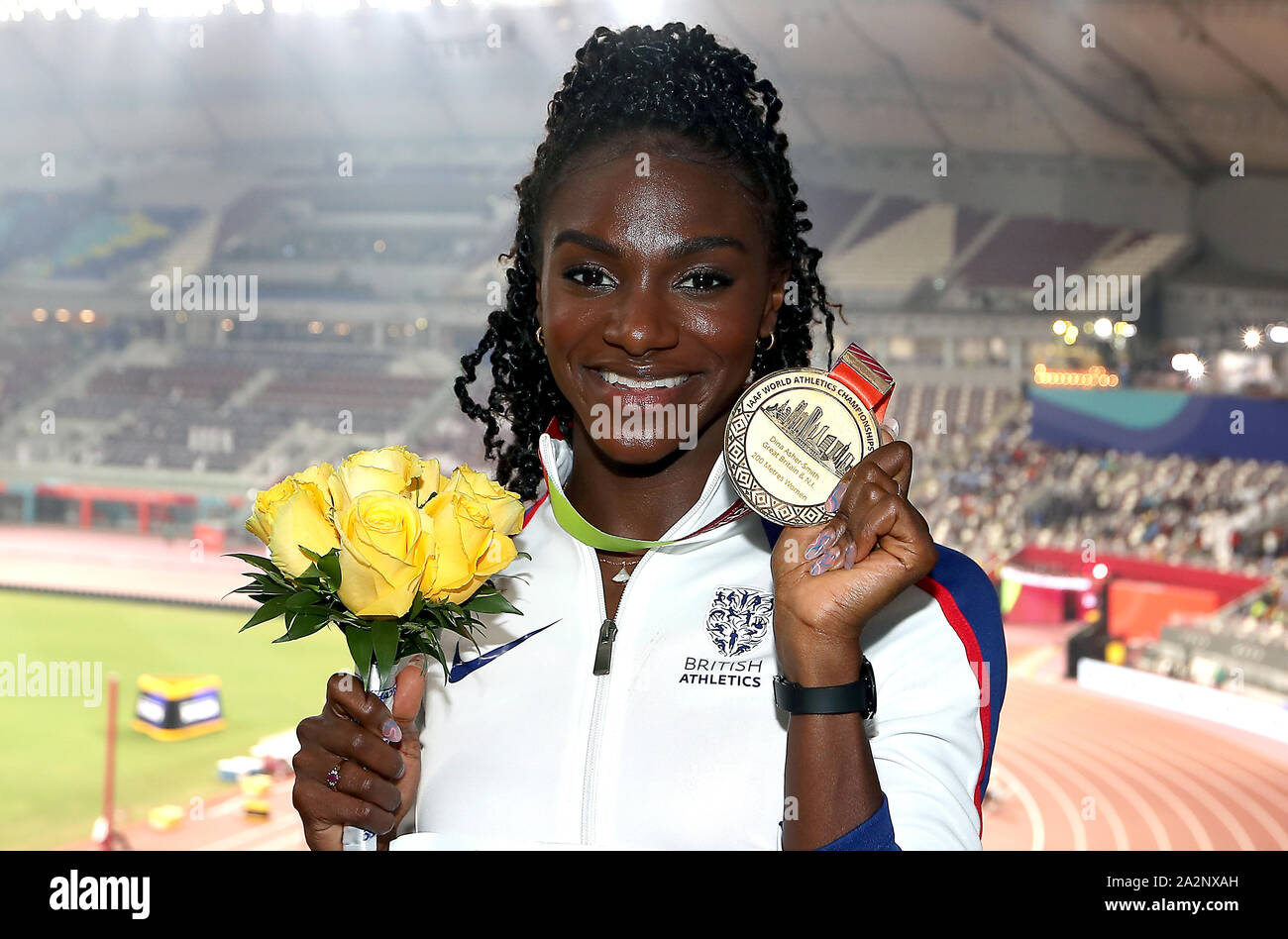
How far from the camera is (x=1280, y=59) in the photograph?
44.5ft

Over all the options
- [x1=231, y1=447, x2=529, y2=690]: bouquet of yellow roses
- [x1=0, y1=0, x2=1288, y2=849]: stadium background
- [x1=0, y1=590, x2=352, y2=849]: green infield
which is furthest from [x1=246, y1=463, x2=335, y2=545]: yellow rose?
[x1=0, y1=0, x2=1288, y2=849]: stadium background

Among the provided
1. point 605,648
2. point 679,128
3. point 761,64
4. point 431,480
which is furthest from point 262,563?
point 761,64

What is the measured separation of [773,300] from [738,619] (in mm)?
337

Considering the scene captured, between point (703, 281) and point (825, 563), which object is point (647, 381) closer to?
point (703, 281)

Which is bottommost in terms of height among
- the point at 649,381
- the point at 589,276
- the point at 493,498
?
the point at 493,498

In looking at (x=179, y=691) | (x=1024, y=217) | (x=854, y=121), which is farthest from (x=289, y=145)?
(x=179, y=691)

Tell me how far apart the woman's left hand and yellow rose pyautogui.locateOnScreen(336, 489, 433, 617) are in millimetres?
300

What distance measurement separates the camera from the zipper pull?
44.3 inches

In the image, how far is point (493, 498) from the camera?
3.28 ft

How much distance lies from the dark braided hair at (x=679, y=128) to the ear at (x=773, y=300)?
0.02 m

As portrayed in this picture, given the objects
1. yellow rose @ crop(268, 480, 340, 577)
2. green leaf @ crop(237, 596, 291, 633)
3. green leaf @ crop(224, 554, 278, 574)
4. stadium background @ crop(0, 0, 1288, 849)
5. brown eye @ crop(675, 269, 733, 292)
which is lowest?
green leaf @ crop(237, 596, 291, 633)

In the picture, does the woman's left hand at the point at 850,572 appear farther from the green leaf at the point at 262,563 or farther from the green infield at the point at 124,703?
the green infield at the point at 124,703

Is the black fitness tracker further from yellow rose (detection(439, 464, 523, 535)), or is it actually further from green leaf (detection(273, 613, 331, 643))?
green leaf (detection(273, 613, 331, 643))

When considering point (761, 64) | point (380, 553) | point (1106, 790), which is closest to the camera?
point (380, 553)
